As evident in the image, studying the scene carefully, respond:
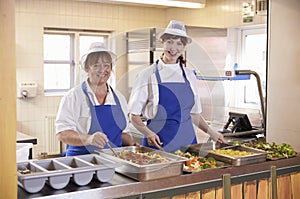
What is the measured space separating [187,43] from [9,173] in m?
1.64

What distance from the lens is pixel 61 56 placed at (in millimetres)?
6012

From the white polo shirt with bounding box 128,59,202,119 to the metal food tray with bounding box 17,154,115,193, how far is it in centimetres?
73

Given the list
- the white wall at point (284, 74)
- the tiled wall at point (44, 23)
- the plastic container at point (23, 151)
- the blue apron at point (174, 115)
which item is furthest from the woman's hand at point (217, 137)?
the tiled wall at point (44, 23)

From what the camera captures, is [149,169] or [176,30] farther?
[176,30]

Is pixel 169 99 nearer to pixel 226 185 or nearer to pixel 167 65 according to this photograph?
pixel 167 65

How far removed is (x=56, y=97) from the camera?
19.2ft

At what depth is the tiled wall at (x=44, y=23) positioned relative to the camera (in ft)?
17.9

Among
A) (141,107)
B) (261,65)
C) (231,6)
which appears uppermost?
(231,6)

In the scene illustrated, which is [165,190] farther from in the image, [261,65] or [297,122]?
[261,65]

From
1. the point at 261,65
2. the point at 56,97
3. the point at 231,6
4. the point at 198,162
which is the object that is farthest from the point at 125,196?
the point at 56,97

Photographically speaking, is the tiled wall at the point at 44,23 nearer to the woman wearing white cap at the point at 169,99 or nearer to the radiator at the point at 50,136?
the radiator at the point at 50,136

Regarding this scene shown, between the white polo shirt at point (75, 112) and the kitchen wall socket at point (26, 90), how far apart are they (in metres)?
3.09

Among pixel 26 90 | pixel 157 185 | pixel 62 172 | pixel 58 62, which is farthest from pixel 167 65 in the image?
pixel 58 62

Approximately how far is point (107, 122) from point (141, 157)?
0.62 metres
